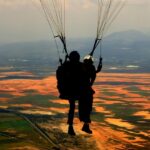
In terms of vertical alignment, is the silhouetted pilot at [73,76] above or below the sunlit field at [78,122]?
above

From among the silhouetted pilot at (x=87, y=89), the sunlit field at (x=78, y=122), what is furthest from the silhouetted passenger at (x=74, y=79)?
the sunlit field at (x=78, y=122)

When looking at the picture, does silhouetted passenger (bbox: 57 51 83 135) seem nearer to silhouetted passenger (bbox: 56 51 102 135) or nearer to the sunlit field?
silhouetted passenger (bbox: 56 51 102 135)

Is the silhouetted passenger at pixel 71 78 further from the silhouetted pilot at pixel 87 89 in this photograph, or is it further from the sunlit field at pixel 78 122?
the sunlit field at pixel 78 122

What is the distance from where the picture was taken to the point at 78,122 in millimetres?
116062

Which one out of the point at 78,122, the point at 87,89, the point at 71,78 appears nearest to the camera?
the point at 71,78

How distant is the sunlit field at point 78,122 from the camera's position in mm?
92125

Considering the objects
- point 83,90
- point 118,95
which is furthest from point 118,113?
point 83,90

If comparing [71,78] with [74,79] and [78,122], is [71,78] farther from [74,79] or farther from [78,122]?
[78,122]

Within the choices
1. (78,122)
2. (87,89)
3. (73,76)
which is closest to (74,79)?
(73,76)

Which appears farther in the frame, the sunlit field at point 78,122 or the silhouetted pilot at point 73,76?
the sunlit field at point 78,122

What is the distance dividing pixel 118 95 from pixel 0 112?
66736 mm

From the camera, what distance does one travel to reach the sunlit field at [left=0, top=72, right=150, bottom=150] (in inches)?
3627

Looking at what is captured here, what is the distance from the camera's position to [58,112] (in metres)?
138

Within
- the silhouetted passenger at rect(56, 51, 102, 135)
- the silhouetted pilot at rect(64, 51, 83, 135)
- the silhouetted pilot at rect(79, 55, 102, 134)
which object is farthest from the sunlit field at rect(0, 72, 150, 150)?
the silhouetted pilot at rect(64, 51, 83, 135)
